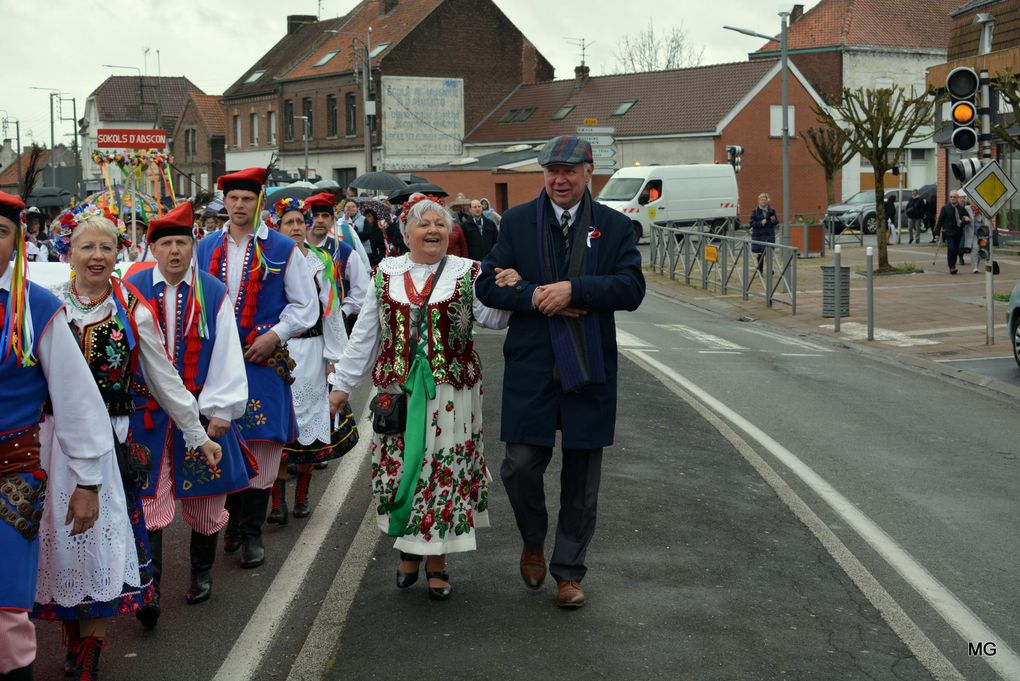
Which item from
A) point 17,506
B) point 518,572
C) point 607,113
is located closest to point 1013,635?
point 518,572

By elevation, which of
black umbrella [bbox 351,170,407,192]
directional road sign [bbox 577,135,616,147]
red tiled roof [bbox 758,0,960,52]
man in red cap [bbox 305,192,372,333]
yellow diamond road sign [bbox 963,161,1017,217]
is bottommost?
man in red cap [bbox 305,192,372,333]

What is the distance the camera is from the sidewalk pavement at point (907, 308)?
17.6 metres

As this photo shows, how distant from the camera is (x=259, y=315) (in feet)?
22.6

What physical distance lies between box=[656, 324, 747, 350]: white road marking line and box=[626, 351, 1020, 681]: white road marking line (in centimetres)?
683

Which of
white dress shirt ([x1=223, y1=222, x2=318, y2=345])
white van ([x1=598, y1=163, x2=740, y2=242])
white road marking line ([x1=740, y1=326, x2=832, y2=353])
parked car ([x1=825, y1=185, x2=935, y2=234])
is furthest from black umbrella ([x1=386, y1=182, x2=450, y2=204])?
parked car ([x1=825, y1=185, x2=935, y2=234])

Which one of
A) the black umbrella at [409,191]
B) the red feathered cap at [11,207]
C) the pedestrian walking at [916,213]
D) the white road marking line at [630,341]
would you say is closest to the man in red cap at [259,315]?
the red feathered cap at [11,207]

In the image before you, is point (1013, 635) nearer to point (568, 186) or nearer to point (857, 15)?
point (568, 186)

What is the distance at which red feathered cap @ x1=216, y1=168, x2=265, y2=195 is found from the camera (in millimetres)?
6953

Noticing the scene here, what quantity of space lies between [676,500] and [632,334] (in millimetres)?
11228

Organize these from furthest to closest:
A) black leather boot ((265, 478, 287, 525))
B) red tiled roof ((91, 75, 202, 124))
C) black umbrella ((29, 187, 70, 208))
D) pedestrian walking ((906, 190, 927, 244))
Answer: red tiled roof ((91, 75, 202, 124)), pedestrian walking ((906, 190, 927, 244)), black umbrella ((29, 187, 70, 208)), black leather boot ((265, 478, 287, 525))

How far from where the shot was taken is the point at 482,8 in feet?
221

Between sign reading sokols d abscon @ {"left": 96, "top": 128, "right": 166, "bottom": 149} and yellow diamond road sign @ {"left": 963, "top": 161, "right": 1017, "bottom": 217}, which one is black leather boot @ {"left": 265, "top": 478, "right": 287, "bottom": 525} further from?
yellow diamond road sign @ {"left": 963, "top": 161, "right": 1017, "bottom": 217}

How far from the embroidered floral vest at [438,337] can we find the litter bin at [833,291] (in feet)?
49.8

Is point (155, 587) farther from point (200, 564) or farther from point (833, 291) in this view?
point (833, 291)
